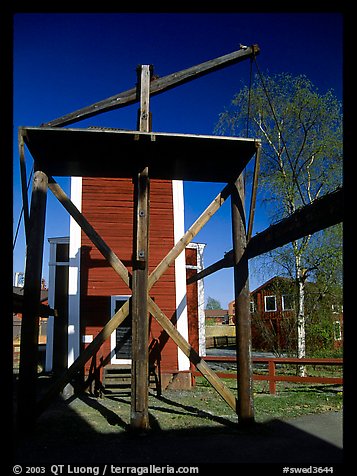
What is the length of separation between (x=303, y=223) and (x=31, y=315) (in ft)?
14.8

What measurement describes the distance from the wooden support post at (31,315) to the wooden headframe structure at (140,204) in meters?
0.02

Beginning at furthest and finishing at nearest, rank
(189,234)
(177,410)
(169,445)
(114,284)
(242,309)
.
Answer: (114,284) → (177,410) → (189,234) → (242,309) → (169,445)

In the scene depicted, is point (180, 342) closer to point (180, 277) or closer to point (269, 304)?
point (180, 277)

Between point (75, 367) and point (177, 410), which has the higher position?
point (75, 367)

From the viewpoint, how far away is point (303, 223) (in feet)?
17.9

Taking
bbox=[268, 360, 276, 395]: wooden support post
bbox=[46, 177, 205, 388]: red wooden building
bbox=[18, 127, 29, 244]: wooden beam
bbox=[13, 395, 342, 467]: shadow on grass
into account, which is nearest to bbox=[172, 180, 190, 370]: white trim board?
bbox=[46, 177, 205, 388]: red wooden building

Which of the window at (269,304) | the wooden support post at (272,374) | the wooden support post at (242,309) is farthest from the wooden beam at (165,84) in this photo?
the window at (269,304)

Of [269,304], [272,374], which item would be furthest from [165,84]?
[269,304]

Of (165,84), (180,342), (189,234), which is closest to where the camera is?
(180,342)

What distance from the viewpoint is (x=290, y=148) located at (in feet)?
58.9
